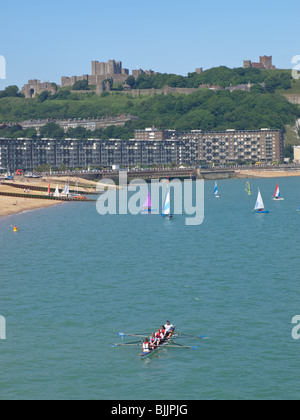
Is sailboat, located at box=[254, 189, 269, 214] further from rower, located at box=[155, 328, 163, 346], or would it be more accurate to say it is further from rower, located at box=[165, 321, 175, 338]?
rower, located at box=[155, 328, 163, 346]

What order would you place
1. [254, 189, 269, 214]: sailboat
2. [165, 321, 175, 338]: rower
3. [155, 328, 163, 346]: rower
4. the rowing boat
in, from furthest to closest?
1. [254, 189, 269, 214]: sailboat
2. [165, 321, 175, 338]: rower
3. [155, 328, 163, 346]: rower
4. the rowing boat

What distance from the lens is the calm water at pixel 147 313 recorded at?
44406mm

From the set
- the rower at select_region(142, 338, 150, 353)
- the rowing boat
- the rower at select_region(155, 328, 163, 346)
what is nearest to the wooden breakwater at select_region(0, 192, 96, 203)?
the rowing boat

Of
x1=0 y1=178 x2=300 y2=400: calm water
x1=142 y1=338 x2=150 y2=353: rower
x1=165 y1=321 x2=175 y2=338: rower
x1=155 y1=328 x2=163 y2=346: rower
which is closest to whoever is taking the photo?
x1=0 y1=178 x2=300 y2=400: calm water

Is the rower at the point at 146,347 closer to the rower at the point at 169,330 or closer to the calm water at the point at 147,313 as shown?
the calm water at the point at 147,313

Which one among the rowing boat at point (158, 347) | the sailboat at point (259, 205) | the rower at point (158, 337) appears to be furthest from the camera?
the sailboat at point (259, 205)

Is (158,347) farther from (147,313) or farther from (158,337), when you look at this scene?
(147,313)

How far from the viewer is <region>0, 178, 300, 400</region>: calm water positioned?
44.4m

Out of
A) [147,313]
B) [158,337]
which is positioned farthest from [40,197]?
[158,337]

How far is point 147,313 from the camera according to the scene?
59.2 metres

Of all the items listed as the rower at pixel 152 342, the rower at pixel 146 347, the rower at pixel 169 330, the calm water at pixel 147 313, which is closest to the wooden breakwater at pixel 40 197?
the calm water at pixel 147 313

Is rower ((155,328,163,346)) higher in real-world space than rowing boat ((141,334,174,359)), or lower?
higher

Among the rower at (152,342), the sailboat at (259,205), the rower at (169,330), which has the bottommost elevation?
the rower at (152,342)

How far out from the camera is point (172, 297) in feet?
214
